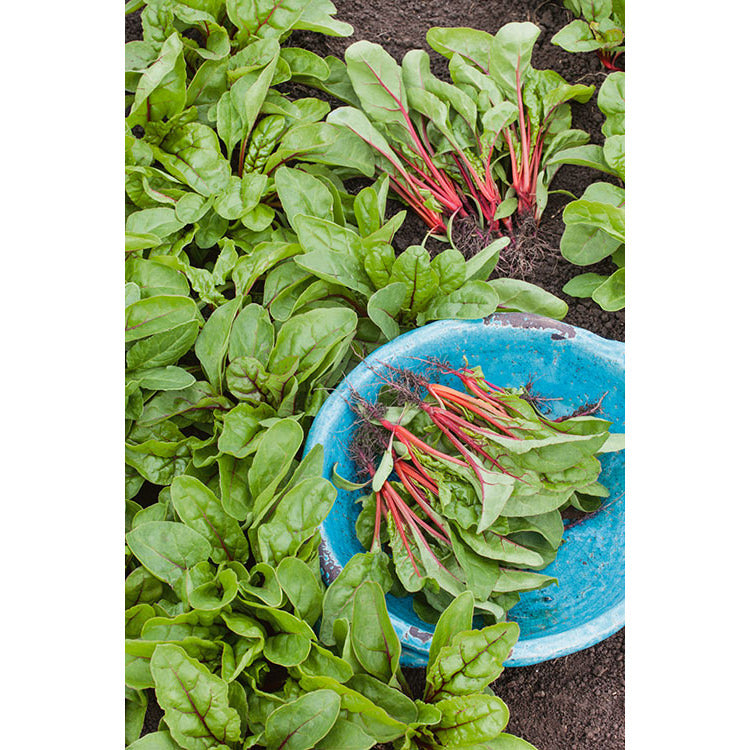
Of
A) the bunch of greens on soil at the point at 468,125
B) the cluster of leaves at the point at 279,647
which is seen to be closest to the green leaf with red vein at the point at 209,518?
the cluster of leaves at the point at 279,647

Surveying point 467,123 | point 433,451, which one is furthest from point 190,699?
point 467,123

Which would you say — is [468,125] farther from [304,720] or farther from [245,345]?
[304,720]

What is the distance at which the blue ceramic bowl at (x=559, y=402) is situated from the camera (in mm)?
1329

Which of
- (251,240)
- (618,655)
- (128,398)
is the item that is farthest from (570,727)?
(251,240)

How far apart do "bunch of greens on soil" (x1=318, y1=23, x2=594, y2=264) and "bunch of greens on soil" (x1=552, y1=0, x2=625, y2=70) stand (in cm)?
8

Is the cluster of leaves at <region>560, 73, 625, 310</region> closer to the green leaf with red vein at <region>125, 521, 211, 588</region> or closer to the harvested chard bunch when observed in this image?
the harvested chard bunch

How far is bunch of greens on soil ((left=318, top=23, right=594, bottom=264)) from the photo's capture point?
1575 millimetres

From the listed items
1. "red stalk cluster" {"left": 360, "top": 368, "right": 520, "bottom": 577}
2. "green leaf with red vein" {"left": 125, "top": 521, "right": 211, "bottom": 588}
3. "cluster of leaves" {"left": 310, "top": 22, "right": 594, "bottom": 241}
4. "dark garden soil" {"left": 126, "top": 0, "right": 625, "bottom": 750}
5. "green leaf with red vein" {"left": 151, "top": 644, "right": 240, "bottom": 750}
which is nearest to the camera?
"green leaf with red vein" {"left": 151, "top": 644, "right": 240, "bottom": 750}

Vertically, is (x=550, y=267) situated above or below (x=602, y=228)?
below

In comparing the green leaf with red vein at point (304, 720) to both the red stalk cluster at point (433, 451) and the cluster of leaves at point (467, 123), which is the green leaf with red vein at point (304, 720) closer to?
the red stalk cluster at point (433, 451)

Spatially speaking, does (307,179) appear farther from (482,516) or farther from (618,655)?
(618,655)

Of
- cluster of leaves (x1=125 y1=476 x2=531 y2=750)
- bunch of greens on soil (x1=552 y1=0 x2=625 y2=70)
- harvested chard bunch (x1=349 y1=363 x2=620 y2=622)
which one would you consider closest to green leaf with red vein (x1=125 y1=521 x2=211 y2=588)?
cluster of leaves (x1=125 y1=476 x2=531 y2=750)

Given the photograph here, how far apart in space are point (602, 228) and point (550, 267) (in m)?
0.19

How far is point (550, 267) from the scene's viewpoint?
63.9 inches
